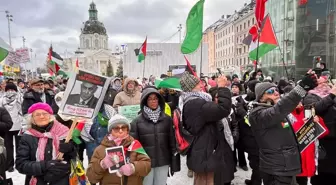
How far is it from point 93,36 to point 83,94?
113m

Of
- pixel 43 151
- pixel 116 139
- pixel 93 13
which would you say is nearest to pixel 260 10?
pixel 116 139

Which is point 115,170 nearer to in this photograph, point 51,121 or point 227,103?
point 51,121

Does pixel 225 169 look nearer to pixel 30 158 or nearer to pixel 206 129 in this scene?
pixel 206 129

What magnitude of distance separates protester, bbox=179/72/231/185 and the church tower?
362 feet

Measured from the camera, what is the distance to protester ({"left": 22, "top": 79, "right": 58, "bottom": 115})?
18.4 feet

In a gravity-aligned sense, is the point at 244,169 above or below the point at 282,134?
below

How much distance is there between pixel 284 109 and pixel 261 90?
0.39 meters

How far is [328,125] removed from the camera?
11.3 feet

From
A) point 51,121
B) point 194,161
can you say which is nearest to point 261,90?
point 194,161

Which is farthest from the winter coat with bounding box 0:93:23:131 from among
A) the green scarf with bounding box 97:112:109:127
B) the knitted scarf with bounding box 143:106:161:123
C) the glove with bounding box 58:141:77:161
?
the knitted scarf with bounding box 143:106:161:123

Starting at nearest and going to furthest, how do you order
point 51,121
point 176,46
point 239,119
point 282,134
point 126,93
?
point 282,134 < point 51,121 < point 239,119 < point 126,93 < point 176,46

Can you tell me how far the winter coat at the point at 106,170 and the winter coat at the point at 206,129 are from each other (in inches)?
24.4

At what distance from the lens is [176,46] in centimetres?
2544

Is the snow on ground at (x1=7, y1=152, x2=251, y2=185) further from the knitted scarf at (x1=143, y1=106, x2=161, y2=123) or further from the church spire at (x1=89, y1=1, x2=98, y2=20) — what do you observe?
the church spire at (x1=89, y1=1, x2=98, y2=20)
